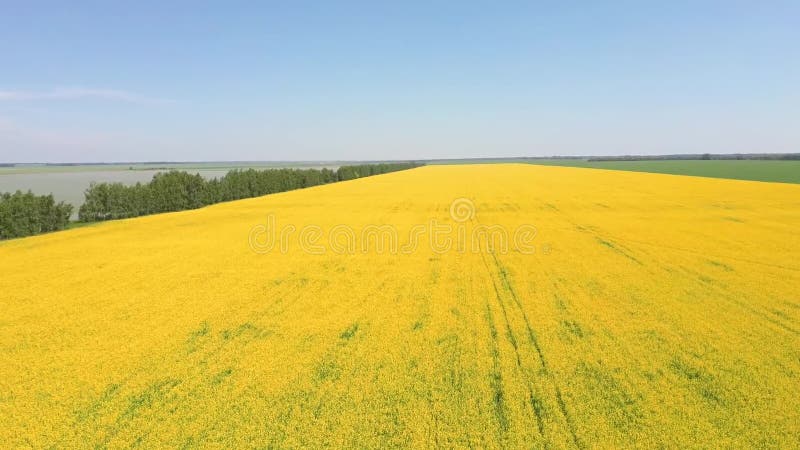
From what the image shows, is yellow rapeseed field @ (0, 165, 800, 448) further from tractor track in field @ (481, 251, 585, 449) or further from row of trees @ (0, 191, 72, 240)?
row of trees @ (0, 191, 72, 240)

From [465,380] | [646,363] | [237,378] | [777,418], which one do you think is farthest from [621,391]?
[237,378]

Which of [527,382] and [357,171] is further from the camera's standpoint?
[357,171]

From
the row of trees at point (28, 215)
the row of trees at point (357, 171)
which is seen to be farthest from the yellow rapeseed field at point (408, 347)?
the row of trees at point (357, 171)

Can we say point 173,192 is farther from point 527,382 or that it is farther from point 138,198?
point 527,382

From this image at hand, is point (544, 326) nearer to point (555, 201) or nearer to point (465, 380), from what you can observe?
point (465, 380)

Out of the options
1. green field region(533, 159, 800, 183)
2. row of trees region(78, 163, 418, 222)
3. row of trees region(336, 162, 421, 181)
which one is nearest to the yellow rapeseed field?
row of trees region(78, 163, 418, 222)

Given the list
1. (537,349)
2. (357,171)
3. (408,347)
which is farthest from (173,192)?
Result: (357,171)
